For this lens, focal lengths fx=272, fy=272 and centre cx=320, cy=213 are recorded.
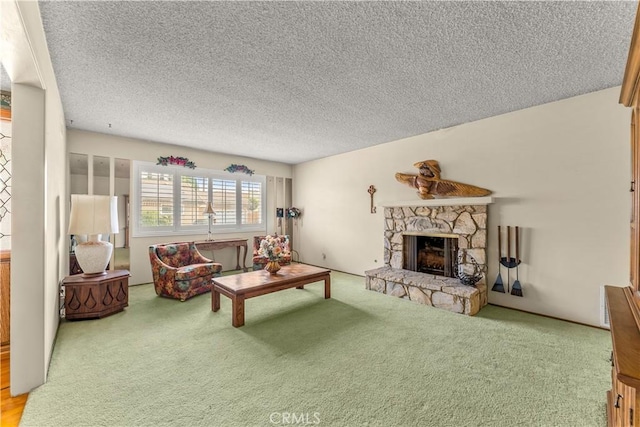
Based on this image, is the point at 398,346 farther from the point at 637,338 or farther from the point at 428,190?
the point at 428,190

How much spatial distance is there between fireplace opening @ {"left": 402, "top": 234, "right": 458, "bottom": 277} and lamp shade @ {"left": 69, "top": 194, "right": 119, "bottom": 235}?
432cm

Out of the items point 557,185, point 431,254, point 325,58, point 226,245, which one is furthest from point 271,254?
point 557,185

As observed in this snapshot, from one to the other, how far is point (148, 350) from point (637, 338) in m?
3.32

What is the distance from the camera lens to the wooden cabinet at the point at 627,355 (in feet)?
2.84

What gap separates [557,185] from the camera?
10.8ft

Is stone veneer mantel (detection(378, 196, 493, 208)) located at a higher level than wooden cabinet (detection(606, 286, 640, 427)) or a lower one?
higher

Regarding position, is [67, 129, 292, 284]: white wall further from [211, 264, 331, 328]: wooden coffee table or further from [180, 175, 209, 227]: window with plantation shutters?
[211, 264, 331, 328]: wooden coffee table

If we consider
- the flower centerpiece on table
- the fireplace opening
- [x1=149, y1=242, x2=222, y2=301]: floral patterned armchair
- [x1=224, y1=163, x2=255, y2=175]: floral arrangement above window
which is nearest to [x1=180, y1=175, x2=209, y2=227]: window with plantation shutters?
[x1=224, y1=163, x2=255, y2=175]: floral arrangement above window

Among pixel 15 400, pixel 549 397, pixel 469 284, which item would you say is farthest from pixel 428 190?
pixel 15 400

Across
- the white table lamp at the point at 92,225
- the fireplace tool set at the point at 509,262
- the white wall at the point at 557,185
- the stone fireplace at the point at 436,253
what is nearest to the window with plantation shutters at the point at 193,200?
the white table lamp at the point at 92,225

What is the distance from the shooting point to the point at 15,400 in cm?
187

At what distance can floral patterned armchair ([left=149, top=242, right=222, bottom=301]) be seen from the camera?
3998mm

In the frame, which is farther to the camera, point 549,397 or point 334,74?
point 334,74

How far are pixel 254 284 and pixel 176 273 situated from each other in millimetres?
1466
